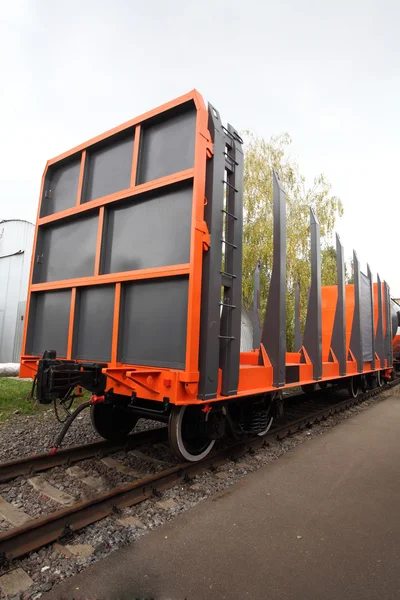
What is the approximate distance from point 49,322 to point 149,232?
2.05 m

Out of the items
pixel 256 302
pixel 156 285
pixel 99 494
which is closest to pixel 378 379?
pixel 256 302

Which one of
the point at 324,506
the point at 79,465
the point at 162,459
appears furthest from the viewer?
the point at 162,459

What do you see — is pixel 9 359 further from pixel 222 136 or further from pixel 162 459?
pixel 222 136

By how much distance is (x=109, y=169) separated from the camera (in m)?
4.47

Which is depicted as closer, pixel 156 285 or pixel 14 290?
pixel 156 285

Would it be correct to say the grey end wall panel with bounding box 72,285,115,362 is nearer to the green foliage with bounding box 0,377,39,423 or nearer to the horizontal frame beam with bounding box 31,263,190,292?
the horizontal frame beam with bounding box 31,263,190,292

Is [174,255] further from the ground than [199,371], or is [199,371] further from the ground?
[174,255]

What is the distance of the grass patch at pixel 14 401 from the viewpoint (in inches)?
255

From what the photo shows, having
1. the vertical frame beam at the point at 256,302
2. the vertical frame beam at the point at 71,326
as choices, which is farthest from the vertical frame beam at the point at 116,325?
the vertical frame beam at the point at 256,302

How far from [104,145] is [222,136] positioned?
1699mm

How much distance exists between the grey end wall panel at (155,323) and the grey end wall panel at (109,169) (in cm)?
134

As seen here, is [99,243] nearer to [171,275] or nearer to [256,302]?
[171,275]

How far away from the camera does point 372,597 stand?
2.10 meters

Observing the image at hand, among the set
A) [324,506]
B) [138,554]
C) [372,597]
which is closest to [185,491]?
[138,554]
